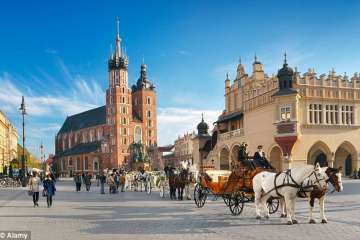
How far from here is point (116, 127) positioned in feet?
400

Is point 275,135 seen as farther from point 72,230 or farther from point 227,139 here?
point 72,230

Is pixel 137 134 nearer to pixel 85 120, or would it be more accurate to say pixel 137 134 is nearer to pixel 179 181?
pixel 85 120

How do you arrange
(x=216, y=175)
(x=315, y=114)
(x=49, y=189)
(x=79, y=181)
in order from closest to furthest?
(x=216, y=175) < (x=49, y=189) < (x=79, y=181) < (x=315, y=114)

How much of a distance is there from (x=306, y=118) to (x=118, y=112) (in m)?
85.3

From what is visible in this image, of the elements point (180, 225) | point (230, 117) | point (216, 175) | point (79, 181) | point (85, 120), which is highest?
point (85, 120)

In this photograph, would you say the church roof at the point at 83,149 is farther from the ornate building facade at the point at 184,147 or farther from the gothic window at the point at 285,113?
the gothic window at the point at 285,113

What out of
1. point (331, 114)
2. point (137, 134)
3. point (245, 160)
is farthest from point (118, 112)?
point (245, 160)

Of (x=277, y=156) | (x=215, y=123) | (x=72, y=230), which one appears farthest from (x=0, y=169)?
(x=72, y=230)

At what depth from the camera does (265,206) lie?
569 inches

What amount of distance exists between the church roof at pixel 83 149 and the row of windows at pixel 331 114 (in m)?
92.5

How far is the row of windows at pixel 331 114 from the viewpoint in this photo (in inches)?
1679

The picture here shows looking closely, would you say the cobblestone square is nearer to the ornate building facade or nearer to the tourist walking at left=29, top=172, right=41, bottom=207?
the tourist walking at left=29, top=172, right=41, bottom=207

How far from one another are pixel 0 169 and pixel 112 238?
3063 inches

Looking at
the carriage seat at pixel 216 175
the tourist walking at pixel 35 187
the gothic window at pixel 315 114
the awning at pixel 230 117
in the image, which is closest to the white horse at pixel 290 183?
the carriage seat at pixel 216 175
